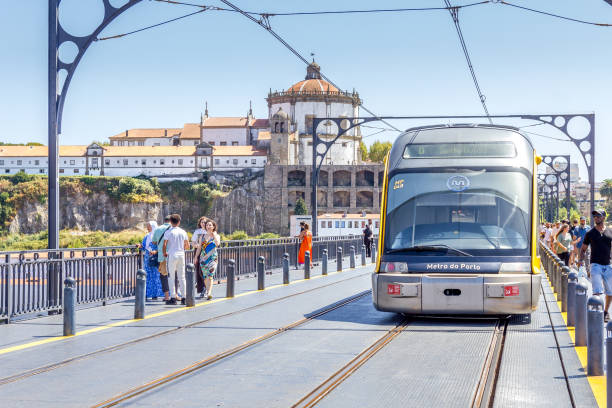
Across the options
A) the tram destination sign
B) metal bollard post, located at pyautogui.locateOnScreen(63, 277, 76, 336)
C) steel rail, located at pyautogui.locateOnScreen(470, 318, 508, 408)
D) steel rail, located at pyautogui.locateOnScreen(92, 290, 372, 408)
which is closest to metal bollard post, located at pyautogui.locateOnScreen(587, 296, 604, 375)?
steel rail, located at pyautogui.locateOnScreen(470, 318, 508, 408)

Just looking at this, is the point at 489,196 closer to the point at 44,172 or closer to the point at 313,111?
the point at 313,111

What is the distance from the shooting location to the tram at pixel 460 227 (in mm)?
12219

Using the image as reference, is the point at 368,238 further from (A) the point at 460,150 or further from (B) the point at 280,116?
(B) the point at 280,116

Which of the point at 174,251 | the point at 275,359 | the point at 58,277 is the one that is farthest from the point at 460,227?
the point at 58,277

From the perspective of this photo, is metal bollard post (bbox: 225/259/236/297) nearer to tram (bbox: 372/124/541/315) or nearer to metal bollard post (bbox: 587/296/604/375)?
tram (bbox: 372/124/541/315)

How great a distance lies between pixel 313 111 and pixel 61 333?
411ft

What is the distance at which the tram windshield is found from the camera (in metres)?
12.5

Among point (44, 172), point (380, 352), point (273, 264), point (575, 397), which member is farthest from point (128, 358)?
point (44, 172)

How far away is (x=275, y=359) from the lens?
9.46 meters

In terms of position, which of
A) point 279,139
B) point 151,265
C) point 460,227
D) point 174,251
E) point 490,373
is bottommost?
point 490,373

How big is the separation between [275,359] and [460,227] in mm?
4508

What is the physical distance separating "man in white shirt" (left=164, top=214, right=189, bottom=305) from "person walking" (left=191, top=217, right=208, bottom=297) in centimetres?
64

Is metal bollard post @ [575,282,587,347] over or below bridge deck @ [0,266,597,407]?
over

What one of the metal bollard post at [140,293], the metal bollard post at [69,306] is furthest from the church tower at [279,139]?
the metal bollard post at [69,306]
